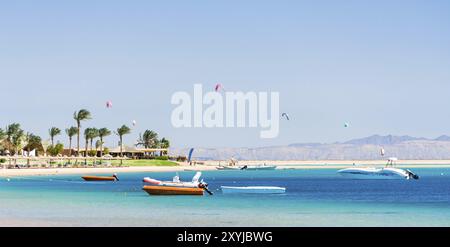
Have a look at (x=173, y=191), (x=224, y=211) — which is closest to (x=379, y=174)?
(x=173, y=191)

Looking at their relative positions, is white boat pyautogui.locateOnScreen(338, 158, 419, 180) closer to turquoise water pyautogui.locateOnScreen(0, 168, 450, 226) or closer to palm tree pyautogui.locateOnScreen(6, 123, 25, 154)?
turquoise water pyautogui.locateOnScreen(0, 168, 450, 226)

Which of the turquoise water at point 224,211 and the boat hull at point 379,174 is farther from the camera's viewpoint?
the boat hull at point 379,174

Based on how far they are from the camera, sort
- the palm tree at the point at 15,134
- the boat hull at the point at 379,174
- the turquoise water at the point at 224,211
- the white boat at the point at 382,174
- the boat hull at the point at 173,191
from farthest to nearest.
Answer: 1. the palm tree at the point at 15,134
2. the boat hull at the point at 379,174
3. the white boat at the point at 382,174
4. the boat hull at the point at 173,191
5. the turquoise water at the point at 224,211

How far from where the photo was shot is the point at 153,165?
7702 inches

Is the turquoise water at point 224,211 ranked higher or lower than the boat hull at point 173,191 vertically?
A: lower

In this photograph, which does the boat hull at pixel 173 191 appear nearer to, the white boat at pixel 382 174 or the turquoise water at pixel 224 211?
the turquoise water at pixel 224 211

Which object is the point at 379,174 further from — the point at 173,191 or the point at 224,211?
the point at 224,211

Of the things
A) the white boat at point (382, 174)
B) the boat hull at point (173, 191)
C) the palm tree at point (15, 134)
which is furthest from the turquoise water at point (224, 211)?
the palm tree at point (15, 134)

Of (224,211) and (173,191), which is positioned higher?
(173,191)
